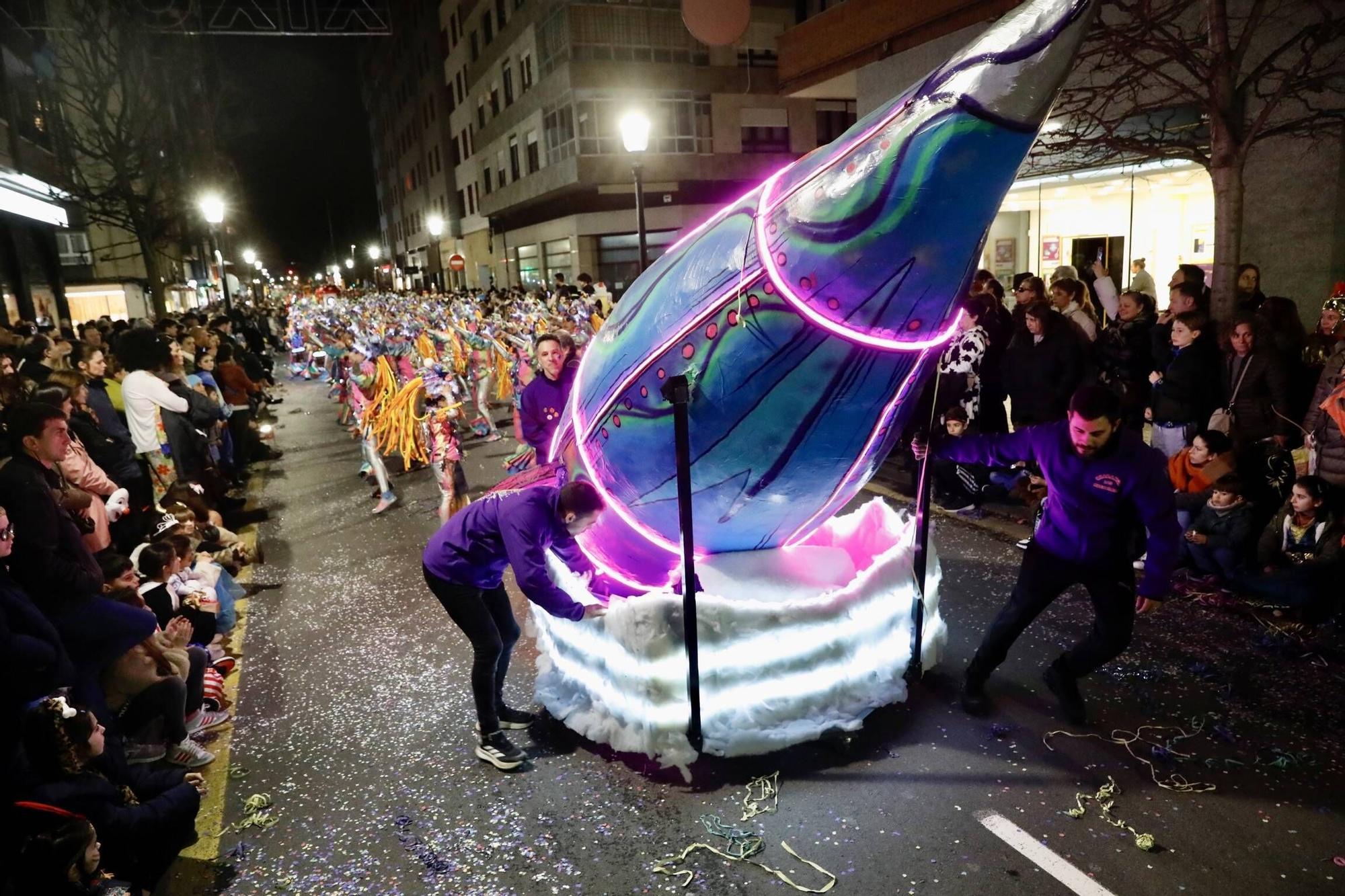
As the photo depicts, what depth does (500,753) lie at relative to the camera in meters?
3.81

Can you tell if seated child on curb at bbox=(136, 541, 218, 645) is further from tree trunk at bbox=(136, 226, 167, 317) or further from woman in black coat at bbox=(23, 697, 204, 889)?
tree trunk at bbox=(136, 226, 167, 317)

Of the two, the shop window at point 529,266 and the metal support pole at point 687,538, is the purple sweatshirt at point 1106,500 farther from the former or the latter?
the shop window at point 529,266

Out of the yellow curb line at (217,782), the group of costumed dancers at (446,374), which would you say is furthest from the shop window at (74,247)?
the yellow curb line at (217,782)

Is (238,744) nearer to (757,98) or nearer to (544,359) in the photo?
(544,359)

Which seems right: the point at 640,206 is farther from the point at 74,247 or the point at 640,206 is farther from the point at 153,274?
the point at 74,247

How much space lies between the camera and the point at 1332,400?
15.7 feet

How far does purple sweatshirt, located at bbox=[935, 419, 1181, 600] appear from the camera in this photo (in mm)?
3510

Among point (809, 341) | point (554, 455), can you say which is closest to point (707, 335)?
point (809, 341)

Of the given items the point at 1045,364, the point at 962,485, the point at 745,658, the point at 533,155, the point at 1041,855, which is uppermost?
the point at 533,155

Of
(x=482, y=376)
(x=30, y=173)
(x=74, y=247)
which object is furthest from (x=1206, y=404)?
(x=74, y=247)

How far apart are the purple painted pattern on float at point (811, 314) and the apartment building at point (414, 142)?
1111 inches

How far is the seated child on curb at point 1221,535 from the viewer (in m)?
5.12

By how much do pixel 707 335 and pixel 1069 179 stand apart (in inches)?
419

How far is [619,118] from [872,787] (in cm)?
2682
